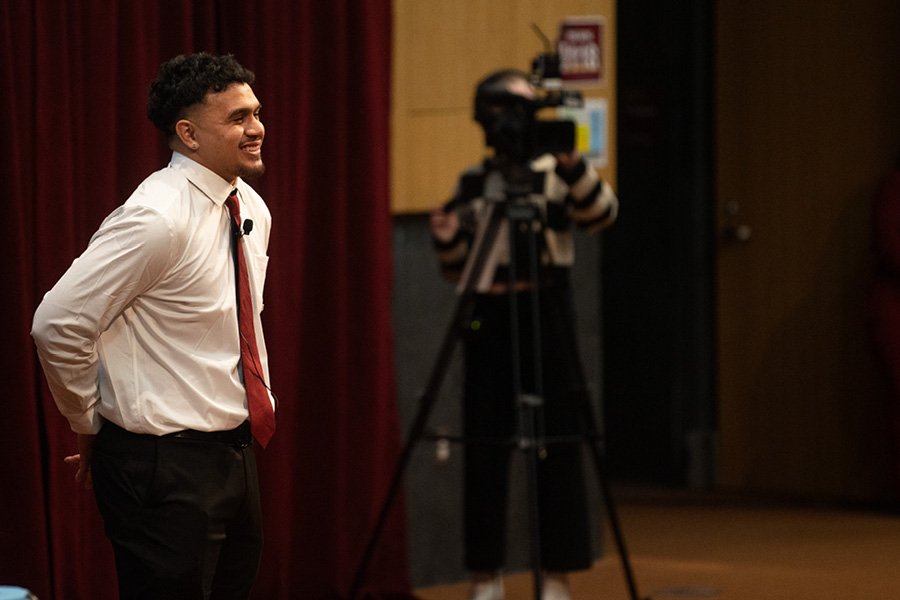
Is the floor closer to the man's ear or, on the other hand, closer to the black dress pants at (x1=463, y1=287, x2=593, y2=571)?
the black dress pants at (x1=463, y1=287, x2=593, y2=571)

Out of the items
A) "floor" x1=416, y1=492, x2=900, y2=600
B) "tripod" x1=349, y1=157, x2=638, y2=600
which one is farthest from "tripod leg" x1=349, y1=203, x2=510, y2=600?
"floor" x1=416, y1=492, x2=900, y2=600

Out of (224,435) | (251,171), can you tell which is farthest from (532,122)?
(224,435)

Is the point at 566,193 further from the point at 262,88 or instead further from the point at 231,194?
the point at 231,194

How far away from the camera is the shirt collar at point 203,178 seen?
2.48 metres

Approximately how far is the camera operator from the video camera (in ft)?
0.15

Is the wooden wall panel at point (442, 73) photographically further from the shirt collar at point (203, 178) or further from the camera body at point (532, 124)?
the shirt collar at point (203, 178)

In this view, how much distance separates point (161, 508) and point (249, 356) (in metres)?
0.31

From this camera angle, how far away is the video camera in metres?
3.48

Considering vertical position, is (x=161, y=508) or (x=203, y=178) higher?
(x=203, y=178)

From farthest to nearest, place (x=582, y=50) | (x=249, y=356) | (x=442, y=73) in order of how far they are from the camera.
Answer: (x=582, y=50) < (x=442, y=73) < (x=249, y=356)

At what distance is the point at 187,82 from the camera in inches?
97.5

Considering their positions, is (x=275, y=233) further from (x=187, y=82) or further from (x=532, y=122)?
(x=187, y=82)

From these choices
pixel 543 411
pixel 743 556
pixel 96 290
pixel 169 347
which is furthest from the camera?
pixel 743 556

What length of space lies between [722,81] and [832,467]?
1670 mm
